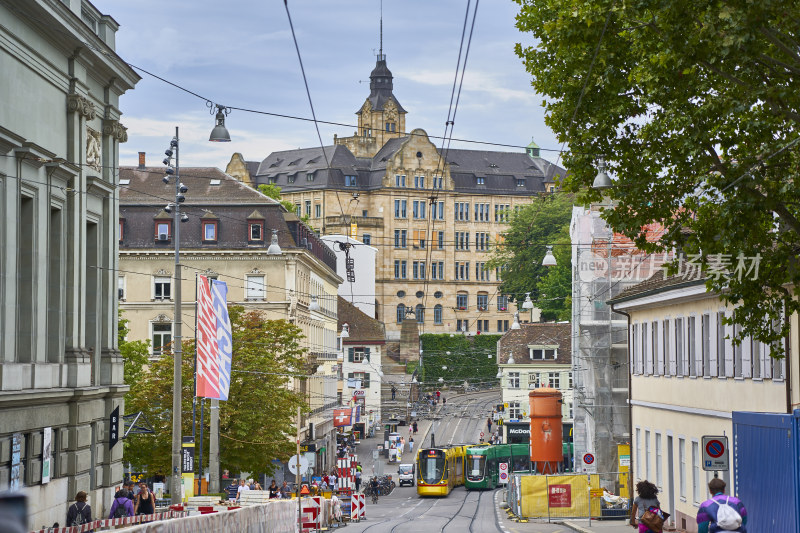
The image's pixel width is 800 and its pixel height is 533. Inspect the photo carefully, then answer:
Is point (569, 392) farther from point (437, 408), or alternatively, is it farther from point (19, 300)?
point (19, 300)

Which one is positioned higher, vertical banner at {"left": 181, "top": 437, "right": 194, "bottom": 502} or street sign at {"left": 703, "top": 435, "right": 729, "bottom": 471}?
street sign at {"left": 703, "top": 435, "right": 729, "bottom": 471}

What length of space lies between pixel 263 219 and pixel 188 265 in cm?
495

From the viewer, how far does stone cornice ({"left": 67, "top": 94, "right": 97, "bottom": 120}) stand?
27359 millimetres

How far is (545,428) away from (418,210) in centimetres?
10628

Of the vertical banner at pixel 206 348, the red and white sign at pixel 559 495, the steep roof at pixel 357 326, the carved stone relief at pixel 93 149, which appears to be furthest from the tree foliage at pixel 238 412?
the steep roof at pixel 357 326

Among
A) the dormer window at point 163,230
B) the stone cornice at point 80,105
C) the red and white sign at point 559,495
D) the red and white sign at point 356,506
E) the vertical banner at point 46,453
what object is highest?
the dormer window at point 163,230

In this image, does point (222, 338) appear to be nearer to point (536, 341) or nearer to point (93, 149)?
point (93, 149)

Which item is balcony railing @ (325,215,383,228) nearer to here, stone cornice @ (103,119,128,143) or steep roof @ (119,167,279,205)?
steep roof @ (119,167,279,205)

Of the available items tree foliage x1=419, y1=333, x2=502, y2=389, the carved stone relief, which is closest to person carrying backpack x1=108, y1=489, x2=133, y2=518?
the carved stone relief

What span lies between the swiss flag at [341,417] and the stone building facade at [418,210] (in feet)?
232

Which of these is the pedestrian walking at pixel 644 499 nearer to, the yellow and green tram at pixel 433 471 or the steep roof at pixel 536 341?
the yellow and green tram at pixel 433 471

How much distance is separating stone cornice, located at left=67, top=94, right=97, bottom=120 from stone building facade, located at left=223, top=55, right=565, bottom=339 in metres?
122

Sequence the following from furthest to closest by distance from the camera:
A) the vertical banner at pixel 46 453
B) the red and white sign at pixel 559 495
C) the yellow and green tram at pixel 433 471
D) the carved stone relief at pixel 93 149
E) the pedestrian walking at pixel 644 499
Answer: the yellow and green tram at pixel 433 471 → the red and white sign at pixel 559 495 → the carved stone relief at pixel 93 149 → the vertical banner at pixel 46 453 → the pedestrian walking at pixel 644 499

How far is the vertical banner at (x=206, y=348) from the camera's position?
2834cm
